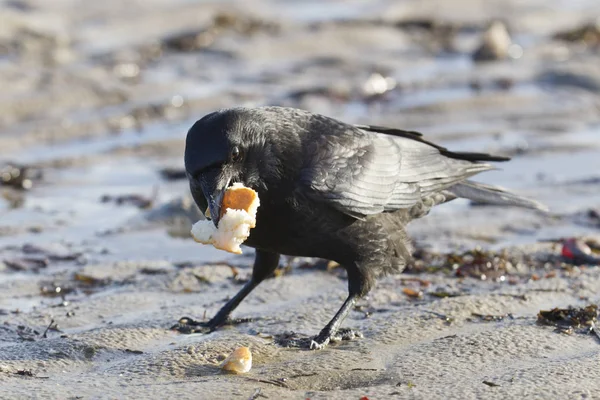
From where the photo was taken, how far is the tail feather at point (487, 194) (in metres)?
5.69

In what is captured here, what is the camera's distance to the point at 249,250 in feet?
20.8

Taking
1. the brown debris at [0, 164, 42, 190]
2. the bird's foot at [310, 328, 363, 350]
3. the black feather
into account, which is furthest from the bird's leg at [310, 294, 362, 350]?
the brown debris at [0, 164, 42, 190]

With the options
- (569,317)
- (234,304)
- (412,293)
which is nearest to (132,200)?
(234,304)

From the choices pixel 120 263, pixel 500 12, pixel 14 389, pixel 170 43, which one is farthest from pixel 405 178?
pixel 500 12

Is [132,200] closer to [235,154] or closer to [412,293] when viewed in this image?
[412,293]

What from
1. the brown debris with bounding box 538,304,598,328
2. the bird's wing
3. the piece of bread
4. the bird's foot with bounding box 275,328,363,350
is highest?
the bird's wing

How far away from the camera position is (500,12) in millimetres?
13883

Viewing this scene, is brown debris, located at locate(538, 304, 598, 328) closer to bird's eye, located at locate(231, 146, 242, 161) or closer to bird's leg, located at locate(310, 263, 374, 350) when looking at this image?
bird's leg, located at locate(310, 263, 374, 350)

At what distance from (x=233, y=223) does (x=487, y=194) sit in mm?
2118

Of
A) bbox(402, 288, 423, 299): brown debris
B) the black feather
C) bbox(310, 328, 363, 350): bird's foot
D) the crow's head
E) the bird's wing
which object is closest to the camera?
the crow's head

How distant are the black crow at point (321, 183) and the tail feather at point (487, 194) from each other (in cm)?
7

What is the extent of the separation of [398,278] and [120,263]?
5.62ft

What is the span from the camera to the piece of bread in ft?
13.6

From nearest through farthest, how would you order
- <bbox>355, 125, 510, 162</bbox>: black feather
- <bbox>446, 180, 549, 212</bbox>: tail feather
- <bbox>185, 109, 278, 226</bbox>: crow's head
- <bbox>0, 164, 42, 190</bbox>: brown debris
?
<bbox>185, 109, 278, 226</bbox>: crow's head → <bbox>355, 125, 510, 162</bbox>: black feather → <bbox>446, 180, 549, 212</bbox>: tail feather → <bbox>0, 164, 42, 190</bbox>: brown debris
